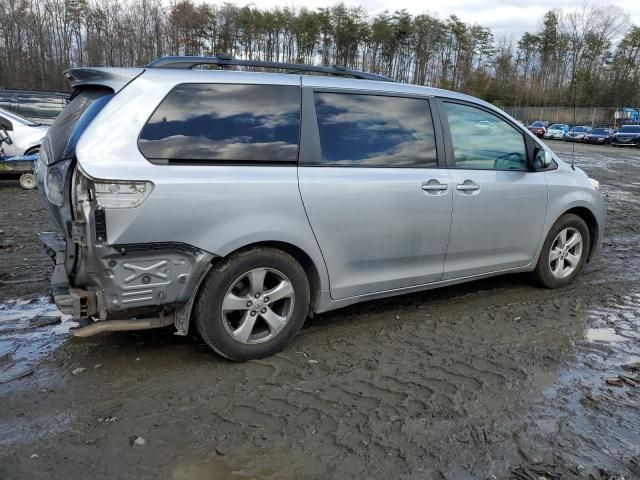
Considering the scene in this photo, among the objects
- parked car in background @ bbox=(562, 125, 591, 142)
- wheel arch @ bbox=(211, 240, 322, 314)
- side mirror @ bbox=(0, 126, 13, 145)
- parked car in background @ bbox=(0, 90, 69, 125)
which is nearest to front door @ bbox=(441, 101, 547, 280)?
wheel arch @ bbox=(211, 240, 322, 314)

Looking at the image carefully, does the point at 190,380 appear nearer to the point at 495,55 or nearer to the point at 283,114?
the point at 283,114

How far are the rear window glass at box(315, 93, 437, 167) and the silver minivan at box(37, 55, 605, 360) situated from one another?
0.01m

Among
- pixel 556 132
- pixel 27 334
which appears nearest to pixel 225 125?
pixel 27 334

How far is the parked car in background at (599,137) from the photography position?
41281 mm

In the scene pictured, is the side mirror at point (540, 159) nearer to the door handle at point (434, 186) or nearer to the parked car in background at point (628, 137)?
the door handle at point (434, 186)

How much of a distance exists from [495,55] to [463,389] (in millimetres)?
84597

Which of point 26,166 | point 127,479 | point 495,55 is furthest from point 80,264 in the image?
point 495,55

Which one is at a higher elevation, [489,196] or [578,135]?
[578,135]

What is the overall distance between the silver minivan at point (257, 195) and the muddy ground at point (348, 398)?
33 centimetres

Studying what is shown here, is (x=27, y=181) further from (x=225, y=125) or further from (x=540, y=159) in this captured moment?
(x=540, y=159)

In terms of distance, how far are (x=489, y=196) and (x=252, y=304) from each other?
2.24 m

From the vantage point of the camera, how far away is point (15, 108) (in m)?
13.4

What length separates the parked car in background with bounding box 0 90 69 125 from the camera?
13383 mm

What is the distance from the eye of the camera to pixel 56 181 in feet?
11.4
